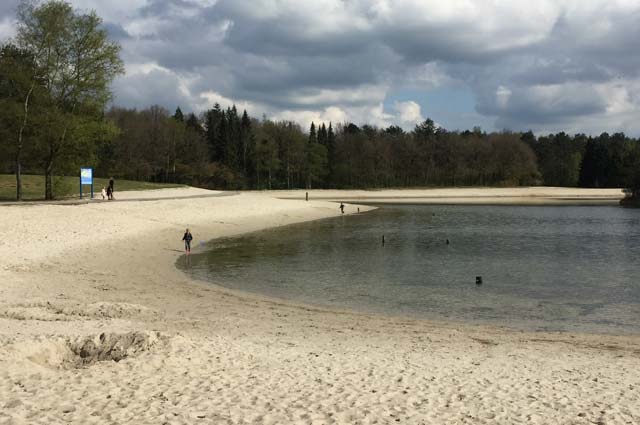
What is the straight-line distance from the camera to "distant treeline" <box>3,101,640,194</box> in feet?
369

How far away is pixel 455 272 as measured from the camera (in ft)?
78.9

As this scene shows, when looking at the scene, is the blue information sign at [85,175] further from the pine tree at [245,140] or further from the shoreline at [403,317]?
the pine tree at [245,140]

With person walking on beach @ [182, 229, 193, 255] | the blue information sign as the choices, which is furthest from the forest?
person walking on beach @ [182, 229, 193, 255]

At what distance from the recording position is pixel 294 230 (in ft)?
144

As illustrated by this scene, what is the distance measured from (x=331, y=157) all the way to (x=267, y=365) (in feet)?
416

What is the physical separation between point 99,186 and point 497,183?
10444cm

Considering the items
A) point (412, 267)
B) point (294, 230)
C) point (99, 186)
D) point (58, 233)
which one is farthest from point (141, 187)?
point (412, 267)

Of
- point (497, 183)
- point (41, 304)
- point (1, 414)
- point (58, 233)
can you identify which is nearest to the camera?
point (1, 414)

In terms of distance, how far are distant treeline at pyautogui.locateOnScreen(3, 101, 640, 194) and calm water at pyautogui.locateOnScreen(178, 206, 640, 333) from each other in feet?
250

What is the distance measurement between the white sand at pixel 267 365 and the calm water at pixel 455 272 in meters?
2.13

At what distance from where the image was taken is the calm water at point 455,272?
16.8 m

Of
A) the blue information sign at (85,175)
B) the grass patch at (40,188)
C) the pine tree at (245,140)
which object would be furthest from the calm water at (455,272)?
the pine tree at (245,140)

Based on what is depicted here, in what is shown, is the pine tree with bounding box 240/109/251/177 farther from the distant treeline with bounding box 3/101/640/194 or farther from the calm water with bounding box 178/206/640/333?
the calm water with bounding box 178/206/640/333

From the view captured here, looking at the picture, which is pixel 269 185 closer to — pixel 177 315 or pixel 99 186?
pixel 99 186
